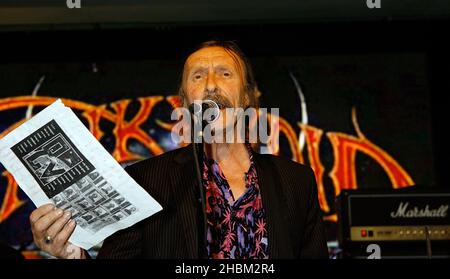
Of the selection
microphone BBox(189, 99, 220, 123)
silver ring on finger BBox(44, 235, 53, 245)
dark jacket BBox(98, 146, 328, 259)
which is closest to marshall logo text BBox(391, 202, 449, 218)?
dark jacket BBox(98, 146, 328, 259)

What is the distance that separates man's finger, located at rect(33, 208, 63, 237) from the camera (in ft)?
4.58

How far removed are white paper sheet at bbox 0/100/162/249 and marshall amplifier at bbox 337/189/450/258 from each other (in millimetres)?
1650

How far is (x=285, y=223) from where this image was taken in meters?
1.59

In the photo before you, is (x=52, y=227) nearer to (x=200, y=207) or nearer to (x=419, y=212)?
(x=200, y=207)

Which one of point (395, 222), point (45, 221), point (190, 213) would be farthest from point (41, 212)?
point (395, 222)

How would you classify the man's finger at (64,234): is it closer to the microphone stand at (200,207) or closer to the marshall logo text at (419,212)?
the microphone stand at (200,207)

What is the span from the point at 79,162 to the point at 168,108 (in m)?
3.29

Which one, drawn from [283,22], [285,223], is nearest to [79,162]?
[285,223]

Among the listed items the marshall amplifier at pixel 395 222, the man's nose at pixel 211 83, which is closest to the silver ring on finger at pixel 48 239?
the man's nose at pixel 211 83

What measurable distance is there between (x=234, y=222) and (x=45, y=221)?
0.45 metres

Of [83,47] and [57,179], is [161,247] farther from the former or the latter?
[83,47]

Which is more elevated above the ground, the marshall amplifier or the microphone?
the microphone

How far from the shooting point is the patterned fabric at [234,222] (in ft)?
4.95

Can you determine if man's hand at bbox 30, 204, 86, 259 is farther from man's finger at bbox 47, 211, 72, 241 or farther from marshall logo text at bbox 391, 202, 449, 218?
marshall logo text at bbox 391, 202, 449, 218
